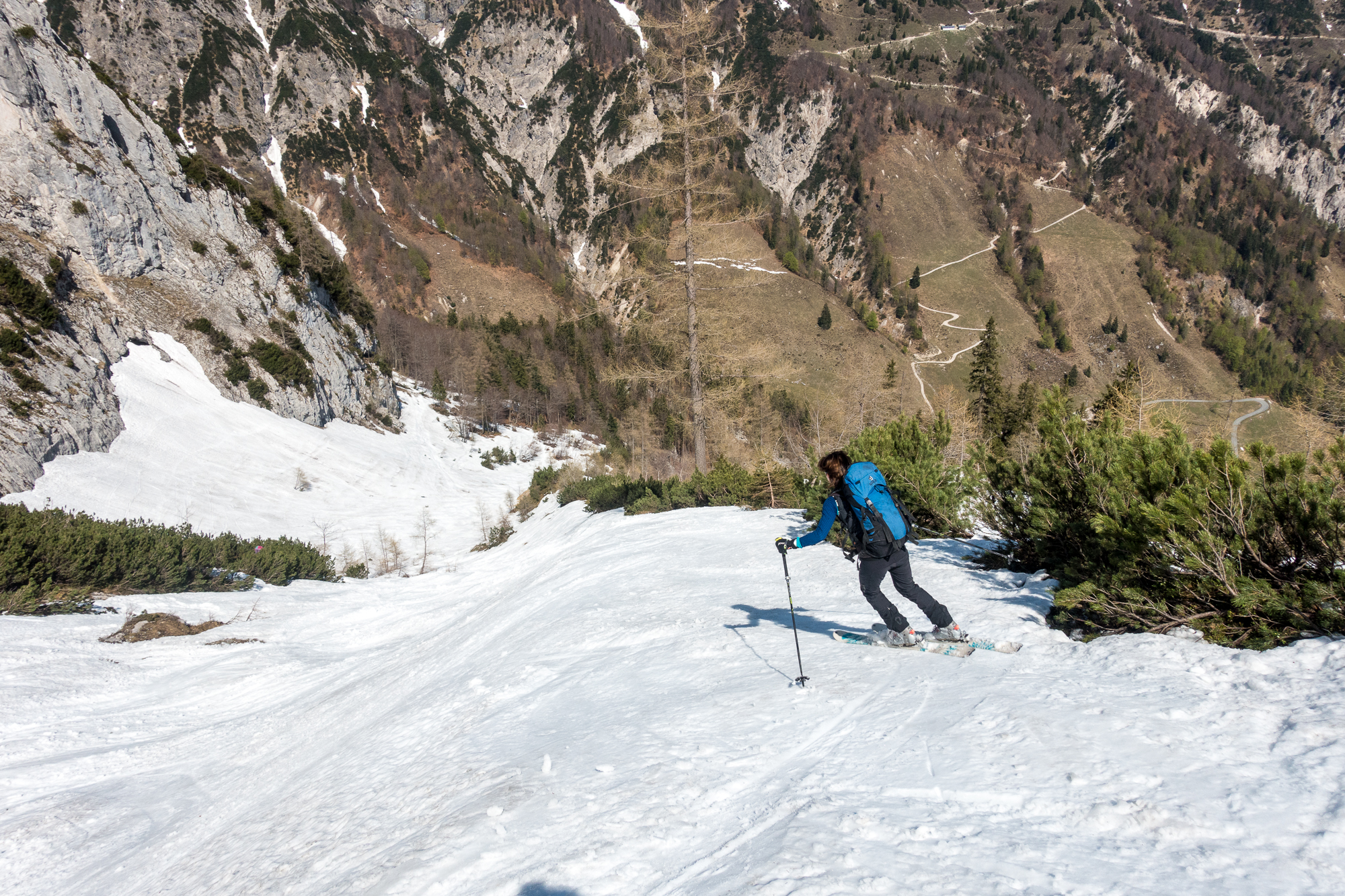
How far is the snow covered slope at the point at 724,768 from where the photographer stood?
2.50 meters

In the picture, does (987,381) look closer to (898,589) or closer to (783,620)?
(783,620)

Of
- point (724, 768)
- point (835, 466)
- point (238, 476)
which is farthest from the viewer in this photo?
point (238, 476)

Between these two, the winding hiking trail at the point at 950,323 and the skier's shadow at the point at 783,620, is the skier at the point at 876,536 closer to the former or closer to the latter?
the skier's shadow at the point at 783,620

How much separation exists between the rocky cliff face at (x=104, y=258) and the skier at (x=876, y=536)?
32236mm

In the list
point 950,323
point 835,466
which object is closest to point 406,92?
point 950,323

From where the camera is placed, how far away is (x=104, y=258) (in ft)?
114

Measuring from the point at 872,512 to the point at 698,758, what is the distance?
7.17 feet

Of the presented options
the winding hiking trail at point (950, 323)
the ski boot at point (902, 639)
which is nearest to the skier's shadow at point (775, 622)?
the ski boot at point (902, 639)

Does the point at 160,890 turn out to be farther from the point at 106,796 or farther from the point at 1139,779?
the point at 1139,779

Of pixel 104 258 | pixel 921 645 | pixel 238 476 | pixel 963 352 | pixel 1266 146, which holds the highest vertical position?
pixel 1266 146

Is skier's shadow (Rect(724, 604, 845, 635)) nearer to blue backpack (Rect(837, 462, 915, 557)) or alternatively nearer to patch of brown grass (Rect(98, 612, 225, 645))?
blue backpack (Rect(837, 462, 915, 557))

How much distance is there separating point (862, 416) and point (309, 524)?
107 ft

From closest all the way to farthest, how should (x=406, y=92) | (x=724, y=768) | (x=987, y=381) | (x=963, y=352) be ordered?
(x=724, y=768)
(x=987, y=381)
(x=963, y=352)
(x=406, y=92)

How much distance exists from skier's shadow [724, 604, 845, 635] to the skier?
101cm
